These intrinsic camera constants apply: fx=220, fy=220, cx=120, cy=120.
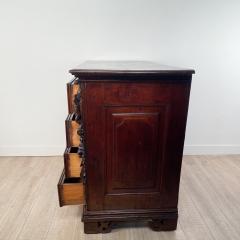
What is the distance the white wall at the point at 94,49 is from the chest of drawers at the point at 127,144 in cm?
83

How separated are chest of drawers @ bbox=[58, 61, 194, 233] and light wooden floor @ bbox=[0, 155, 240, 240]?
0.34 feet

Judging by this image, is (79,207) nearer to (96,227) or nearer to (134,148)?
(96,227)

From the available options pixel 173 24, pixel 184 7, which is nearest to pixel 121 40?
pixel 173 24

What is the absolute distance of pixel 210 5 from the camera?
5.87ft

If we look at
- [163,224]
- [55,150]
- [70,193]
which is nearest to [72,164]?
[70,193]

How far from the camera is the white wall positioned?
69.6 inches

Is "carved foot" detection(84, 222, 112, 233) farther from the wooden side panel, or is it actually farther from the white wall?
the white wall

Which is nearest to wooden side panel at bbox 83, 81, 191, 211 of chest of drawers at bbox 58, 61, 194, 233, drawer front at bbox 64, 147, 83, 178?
chest of drawers at bbox 58, 61, 194, 233

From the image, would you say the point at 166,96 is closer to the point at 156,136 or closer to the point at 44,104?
the point at 156,136

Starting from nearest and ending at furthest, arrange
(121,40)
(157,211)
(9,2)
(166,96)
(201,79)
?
(166,96)
(157,211)
(9,2)
(121,40)
(201,79)

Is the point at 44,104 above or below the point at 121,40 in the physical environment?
below

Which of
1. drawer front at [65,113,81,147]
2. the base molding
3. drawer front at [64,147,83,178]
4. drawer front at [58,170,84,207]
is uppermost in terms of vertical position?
drawer front at [65,113,81,147]

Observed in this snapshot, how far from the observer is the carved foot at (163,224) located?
122 cm

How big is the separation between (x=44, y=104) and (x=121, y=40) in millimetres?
876
